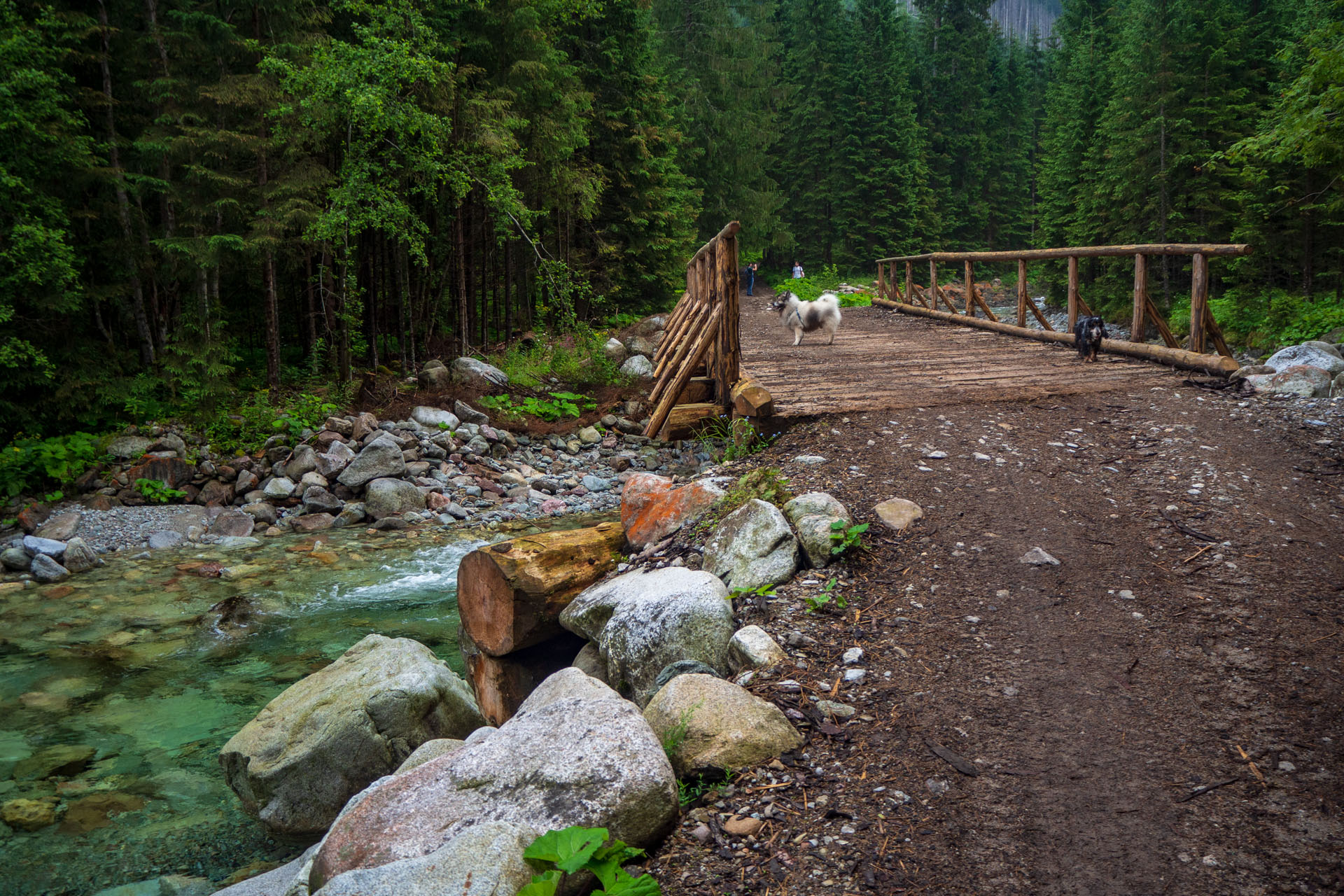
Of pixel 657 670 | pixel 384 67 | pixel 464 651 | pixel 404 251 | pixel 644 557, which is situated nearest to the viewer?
pixel 657 670

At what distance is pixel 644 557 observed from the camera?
204 inches

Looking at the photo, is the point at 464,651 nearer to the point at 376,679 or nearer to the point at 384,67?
the point at 376,679

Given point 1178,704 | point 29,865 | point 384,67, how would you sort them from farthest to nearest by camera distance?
point 384,67 → point 29,865 → point 1178,704

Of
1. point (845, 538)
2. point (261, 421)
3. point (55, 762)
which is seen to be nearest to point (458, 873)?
point (845, 538)

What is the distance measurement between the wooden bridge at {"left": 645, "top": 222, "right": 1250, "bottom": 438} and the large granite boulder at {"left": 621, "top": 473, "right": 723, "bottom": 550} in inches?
40.5

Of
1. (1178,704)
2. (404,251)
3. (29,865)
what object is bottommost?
(29,865)

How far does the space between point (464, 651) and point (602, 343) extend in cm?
1086

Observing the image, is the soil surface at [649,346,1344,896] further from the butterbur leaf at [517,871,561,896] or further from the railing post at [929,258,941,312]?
the railing post at [929,258,941,312]

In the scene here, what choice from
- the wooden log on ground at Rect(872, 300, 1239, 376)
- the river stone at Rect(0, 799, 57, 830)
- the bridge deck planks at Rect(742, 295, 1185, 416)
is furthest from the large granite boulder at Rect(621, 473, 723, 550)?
the wooden log on ground at Rect(872, 300, 1239, 376)

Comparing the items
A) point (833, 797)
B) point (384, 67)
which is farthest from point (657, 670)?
point (384, 67)

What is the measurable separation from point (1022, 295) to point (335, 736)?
10.8m

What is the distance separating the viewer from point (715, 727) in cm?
284

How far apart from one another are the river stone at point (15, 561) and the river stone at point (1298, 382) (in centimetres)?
1246

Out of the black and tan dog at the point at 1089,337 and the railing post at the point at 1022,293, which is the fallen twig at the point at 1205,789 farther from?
the railing post at the point at 1022,293
